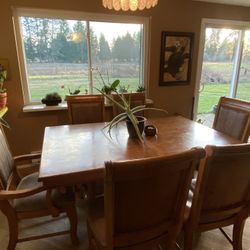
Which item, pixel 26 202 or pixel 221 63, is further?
pixel 221 63

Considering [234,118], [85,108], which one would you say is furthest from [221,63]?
[85,108]

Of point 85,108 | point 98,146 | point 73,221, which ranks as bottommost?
point 73,221

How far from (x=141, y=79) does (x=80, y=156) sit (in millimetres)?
2201

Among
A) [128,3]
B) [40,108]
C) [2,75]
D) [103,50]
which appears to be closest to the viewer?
[128,3]

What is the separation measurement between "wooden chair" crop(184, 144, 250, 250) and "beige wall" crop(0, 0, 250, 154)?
2187 millimetres

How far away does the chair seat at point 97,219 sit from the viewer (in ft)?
3.77

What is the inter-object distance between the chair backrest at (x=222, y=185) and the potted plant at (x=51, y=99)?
2.19m

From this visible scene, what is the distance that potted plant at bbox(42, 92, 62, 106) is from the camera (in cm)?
276

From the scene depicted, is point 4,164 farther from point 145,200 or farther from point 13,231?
point 145,200

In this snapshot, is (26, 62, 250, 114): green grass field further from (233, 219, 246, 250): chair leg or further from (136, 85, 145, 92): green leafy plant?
(233, 219, 246, 250): chair leg

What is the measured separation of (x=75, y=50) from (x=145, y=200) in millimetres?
2494

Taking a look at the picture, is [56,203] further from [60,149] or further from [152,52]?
[152,52]

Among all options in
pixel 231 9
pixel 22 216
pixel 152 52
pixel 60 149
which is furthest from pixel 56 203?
pixel 231 9

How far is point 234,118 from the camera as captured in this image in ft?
6.74
